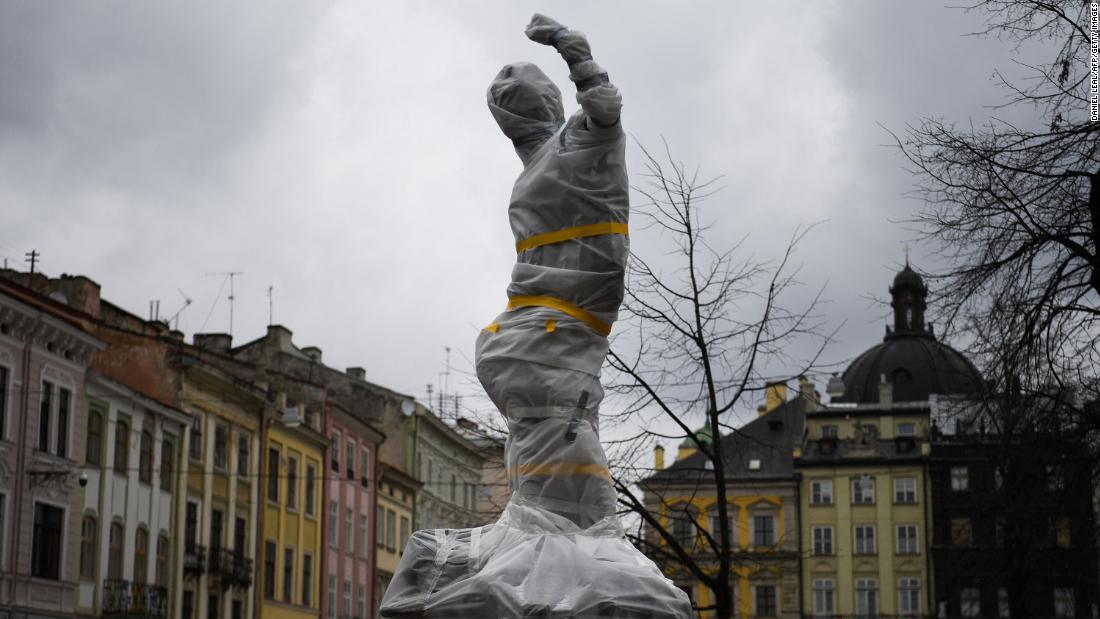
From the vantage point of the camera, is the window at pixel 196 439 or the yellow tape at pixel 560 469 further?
the window at pixel 196 439

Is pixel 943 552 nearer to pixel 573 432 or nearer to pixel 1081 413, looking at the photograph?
pixel 1081 413

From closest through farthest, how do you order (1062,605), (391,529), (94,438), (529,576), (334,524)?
(529,576) < (94,438) < (334,524) < (391,529) < (1062,605)

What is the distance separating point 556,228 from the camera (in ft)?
30.5

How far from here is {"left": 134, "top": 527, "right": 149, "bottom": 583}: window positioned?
38969mm

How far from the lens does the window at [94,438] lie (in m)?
37.0

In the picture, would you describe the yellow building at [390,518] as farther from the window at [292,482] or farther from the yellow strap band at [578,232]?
the yellow strap band at [578,232]

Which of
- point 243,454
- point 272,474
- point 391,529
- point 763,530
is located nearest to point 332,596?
point 272,474

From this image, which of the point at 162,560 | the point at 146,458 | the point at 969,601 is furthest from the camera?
the point at 969,601

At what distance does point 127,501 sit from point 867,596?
43.8 metres

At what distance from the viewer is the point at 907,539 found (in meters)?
74.4

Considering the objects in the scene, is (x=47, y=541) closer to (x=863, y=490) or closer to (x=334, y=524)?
(x=334, y=524)

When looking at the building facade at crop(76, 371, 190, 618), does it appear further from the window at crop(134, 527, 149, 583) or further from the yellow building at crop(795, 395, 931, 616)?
the yellow building at crop(795, 395, 931, 616)

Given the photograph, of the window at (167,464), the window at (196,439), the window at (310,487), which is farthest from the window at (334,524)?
the window at (167,464)

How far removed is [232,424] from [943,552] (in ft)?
127
